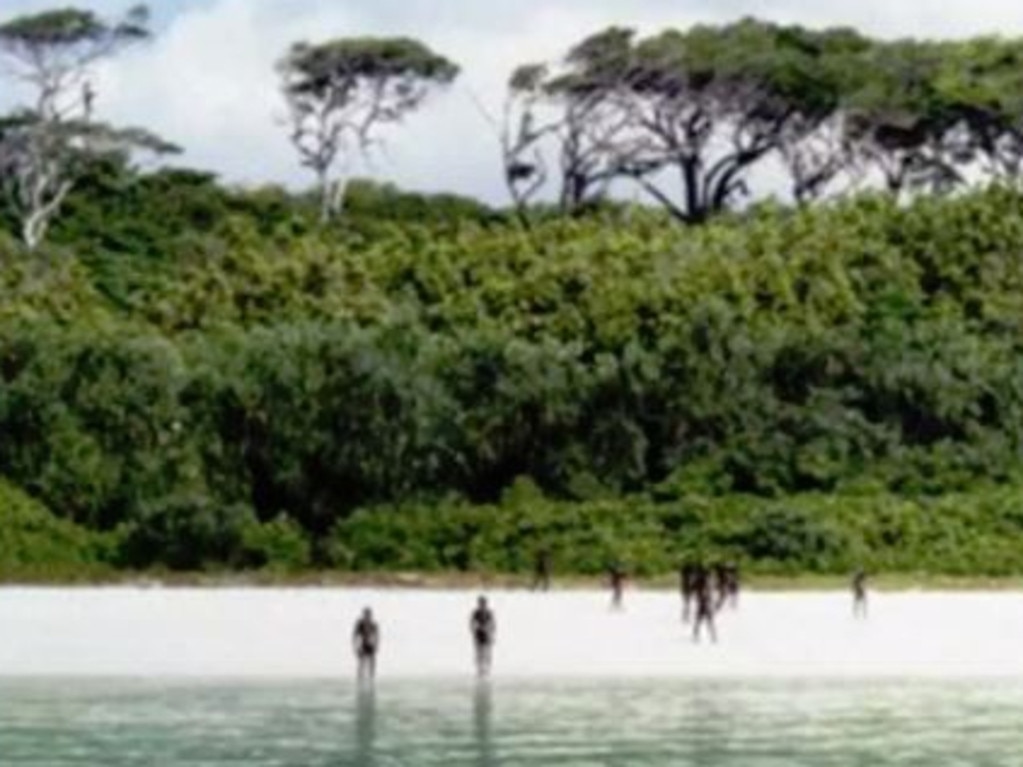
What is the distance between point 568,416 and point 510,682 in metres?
21.7

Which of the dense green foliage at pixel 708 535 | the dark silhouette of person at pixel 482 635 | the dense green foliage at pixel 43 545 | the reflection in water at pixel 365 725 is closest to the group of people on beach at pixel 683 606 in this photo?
the dark silhouette of person at pixel 482 635

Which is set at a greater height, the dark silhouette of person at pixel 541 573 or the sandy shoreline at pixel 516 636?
the dark silhouette of person at pixel 541 573

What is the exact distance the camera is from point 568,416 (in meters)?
62.3

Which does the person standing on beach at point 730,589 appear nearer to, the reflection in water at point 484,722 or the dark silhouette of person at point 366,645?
the reflection in water at point 484,722

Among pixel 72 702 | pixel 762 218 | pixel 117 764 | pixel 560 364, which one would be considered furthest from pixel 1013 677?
pixel 762 218

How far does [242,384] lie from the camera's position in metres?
61.2

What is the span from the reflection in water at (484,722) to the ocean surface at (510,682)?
99 mm

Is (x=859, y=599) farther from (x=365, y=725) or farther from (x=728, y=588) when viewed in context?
(x=365, y=725)

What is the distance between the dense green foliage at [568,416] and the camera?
56.9 m

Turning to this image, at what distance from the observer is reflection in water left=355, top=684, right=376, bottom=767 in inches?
1189

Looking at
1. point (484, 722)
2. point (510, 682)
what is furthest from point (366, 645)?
point (484, 722)

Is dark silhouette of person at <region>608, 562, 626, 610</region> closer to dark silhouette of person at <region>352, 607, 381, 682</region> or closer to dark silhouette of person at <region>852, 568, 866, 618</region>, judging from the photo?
dark silhouette of person at <region>852, 568, 866, 618</region>

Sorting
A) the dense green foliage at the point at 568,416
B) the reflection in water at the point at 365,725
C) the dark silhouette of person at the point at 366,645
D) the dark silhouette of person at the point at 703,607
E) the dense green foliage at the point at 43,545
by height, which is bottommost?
the reflection in water at the point at 365,725

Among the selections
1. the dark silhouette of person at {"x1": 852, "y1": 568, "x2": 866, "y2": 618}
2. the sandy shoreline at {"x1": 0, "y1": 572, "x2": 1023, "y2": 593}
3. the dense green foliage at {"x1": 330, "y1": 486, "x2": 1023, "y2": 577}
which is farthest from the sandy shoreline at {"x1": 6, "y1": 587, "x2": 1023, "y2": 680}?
the dense green foliage at {"x1": 330, "y1": 486, "x2": 1023, "y2": 577}
